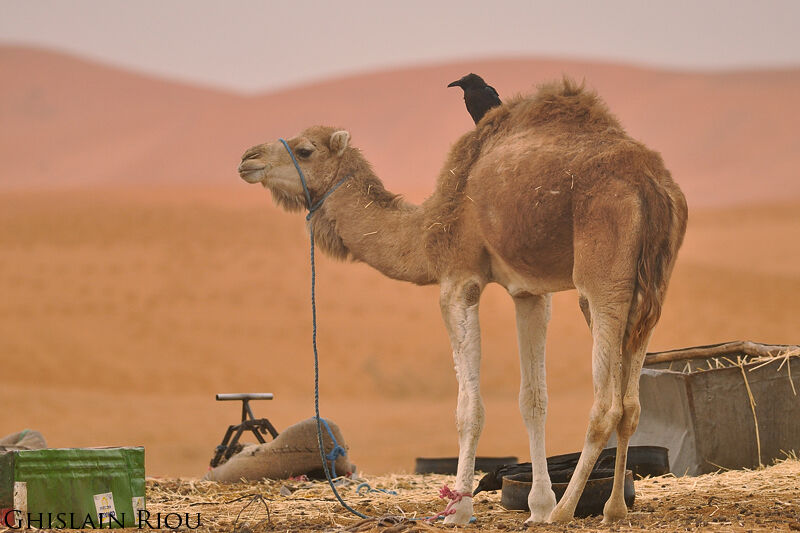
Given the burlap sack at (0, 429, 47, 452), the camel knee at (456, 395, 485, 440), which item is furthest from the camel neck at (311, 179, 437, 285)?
the burlap sack at (0, 429, 47, 452)

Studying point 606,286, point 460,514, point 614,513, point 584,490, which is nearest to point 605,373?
point 606,286

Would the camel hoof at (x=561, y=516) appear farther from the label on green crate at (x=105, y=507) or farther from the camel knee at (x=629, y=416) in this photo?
the label on green crate at (x=105, y=507)

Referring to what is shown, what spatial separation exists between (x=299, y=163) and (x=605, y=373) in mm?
3016

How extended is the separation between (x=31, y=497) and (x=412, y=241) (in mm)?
3168

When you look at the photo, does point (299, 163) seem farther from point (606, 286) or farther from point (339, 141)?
point (606, 286)

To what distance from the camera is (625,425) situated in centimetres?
645

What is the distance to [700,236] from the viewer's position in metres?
53.5

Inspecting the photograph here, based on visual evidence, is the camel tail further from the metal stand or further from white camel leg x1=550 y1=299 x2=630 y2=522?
the metal stand

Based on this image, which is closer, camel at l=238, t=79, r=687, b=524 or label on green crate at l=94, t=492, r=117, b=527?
camel at l=238, t=79, r=687, b=524

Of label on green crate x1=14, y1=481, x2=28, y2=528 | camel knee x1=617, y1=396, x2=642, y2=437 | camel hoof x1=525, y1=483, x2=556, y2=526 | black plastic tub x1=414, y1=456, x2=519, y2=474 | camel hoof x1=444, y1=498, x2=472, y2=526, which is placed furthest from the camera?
black plastic tub x1=414, y1=456, x2=519, y2=474

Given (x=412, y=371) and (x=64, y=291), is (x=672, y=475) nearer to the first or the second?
(x=412, y=371)

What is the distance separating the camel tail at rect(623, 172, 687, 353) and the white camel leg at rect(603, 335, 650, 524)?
147 mm

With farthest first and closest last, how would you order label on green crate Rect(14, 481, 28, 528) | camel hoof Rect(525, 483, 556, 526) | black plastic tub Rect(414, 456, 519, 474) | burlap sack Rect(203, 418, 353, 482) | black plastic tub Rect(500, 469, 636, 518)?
1. black plastic tub Rect(414, 456, 519, 474)
2. burlap sack Rect(203, 418, 353, 482)
3. black plastic tub Rect(500, 469, 636, 518)
4. camel hoof Rect(525, 483, 556, 526)
5. label on green crate Rect(14, 481, 28, 528)

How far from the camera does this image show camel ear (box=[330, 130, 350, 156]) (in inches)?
308
